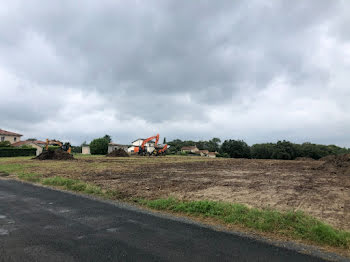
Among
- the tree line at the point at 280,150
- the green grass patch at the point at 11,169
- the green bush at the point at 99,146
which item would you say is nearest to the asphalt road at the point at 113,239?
the green grass patch at the point at 11,169

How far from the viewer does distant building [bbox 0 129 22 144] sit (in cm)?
6438

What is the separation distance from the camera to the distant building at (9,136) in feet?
211

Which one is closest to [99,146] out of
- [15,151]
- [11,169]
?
[15,151]

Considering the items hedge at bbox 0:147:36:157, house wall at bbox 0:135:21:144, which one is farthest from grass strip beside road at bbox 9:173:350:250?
house wall at bbox 0:135:21:144

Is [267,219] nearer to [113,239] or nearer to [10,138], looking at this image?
[113,239]

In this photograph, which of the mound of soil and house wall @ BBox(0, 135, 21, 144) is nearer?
the mound of soil

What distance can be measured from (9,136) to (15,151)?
28466 millimetres

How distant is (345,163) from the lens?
17.9 meters

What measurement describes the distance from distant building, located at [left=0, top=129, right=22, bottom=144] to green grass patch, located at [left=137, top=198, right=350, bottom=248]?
7171 centimetres

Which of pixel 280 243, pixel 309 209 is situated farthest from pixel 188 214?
pixel 309 209

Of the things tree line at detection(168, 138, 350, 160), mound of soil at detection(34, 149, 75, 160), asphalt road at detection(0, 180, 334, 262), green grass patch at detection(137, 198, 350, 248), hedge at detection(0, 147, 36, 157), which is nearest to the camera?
asphalt road at detection(0, 180, 334, 262)

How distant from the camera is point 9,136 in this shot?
66438 millimetres

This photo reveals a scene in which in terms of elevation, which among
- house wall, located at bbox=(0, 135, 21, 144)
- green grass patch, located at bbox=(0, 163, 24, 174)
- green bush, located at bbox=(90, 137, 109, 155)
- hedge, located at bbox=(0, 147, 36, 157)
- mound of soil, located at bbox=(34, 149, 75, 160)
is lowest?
green grass patch, located at bbox=(0, 163, 24, 174)

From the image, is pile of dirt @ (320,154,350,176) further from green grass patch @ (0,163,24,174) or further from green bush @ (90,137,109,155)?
green bush @ (90,137,109,155)
